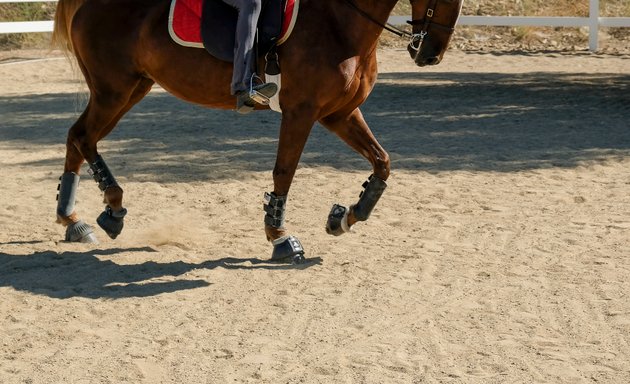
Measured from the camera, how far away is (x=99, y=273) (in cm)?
655

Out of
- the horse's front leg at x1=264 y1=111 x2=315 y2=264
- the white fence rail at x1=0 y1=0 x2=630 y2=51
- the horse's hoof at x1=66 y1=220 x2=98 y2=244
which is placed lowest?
the white fence rail at x1=0 y1=0 x2=630 y2=51

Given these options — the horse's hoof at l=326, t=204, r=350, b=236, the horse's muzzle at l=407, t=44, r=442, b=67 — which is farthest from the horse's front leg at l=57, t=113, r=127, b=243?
the horse's muzzle at l=407, t=44, r=442, b=67

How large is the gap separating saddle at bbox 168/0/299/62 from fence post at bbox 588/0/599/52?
1296 centimetres

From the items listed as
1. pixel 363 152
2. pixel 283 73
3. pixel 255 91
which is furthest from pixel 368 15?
pixel 363 152

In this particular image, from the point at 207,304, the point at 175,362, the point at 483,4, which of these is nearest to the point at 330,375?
the point at 175,362

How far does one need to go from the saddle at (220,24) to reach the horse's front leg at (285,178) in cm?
50

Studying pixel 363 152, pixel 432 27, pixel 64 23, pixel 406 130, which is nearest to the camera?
pixel 432 27

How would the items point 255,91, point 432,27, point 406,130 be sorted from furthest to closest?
point 406,130 < point 255,91 < point 432,27

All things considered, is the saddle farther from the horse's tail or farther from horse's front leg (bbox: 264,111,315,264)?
the horse's tail

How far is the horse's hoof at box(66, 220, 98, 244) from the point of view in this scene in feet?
23.8

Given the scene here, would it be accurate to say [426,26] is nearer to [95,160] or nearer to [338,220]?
[338,220]

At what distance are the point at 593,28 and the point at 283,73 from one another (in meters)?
13.1

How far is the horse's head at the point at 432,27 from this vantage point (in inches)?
247

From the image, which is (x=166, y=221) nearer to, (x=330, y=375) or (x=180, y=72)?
(x=180, y=72)
